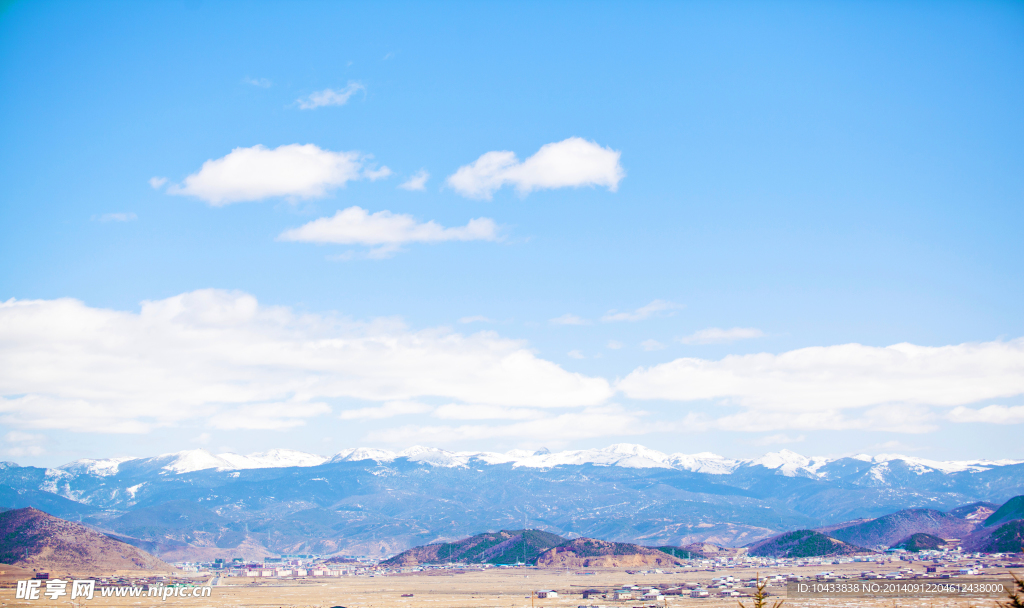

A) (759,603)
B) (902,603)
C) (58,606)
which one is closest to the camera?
(759,603)

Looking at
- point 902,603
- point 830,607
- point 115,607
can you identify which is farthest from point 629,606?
point 115,607

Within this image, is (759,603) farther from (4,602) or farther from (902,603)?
(4,602)

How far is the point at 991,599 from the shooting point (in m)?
185

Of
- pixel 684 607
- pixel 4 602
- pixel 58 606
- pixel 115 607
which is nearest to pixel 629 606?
pixel 684 607

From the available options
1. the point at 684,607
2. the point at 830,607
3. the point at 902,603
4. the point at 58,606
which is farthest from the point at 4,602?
the point at 902,603

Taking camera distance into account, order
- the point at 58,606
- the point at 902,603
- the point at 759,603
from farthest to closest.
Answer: the point at 58,606, the point at 902,603, the point at 759,603

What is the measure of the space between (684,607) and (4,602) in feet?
542

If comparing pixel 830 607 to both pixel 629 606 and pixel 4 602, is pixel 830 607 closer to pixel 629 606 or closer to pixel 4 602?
pixel 629 606

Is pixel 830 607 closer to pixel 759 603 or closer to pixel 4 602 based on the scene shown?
pixel 759 603

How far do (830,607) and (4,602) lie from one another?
7710 inches

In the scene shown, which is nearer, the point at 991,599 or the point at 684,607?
Answer: the point at 991,599

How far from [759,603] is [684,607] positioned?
483 ft

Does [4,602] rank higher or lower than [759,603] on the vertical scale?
lower

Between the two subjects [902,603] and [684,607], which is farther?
[684,607]
